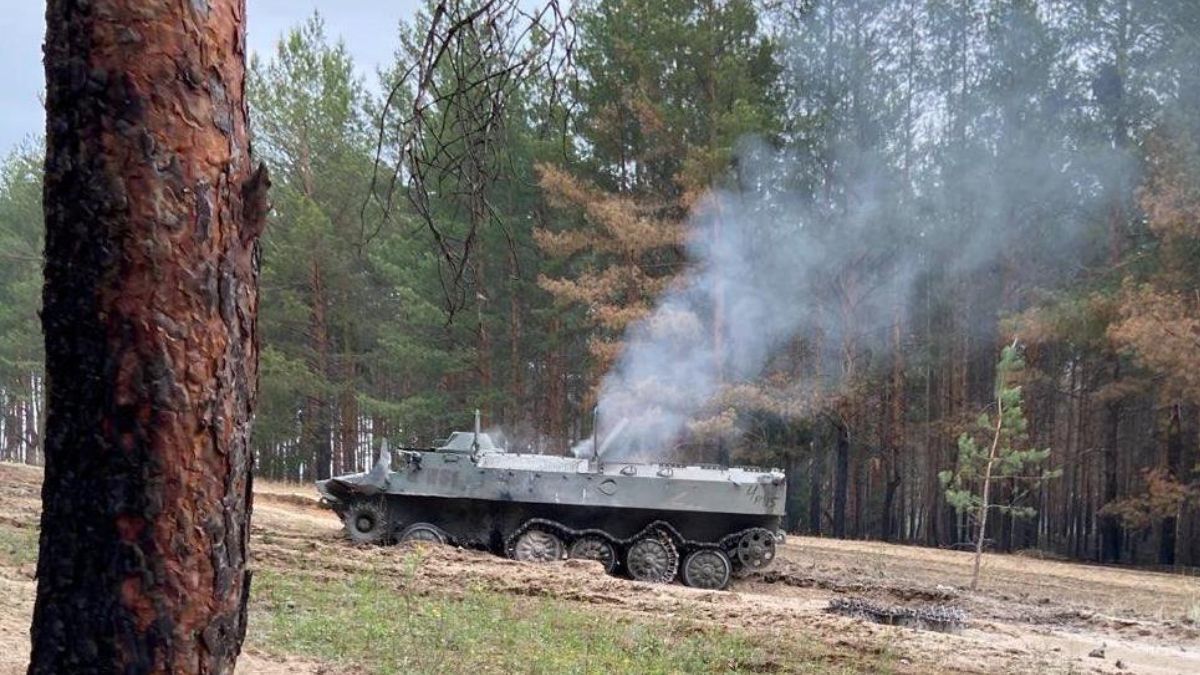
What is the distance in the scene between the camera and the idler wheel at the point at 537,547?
1418 cm

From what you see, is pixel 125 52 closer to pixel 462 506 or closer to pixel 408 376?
pixel 462 506

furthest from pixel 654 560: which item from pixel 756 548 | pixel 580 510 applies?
pixel 756 548

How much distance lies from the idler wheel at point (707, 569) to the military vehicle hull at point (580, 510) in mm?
14

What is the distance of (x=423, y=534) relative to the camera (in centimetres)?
1459

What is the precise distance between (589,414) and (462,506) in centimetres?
1354

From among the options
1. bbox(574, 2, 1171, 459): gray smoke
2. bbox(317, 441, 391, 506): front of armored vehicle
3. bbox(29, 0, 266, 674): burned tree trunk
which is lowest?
bbox(317, 441, 391, 506): front of armored vehicle

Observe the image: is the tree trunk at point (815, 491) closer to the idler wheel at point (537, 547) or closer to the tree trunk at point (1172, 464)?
the tree trunk at point (1172, 464)

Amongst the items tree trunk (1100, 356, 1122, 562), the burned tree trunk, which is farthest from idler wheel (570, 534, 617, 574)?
tree trunk (1100, 356, 1122, 562)

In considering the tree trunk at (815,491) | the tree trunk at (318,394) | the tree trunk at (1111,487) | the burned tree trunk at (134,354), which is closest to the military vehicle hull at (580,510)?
the burned tree trunk at (134,354)

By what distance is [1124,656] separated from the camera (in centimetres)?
1066

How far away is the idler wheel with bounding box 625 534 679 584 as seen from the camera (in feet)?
46.2

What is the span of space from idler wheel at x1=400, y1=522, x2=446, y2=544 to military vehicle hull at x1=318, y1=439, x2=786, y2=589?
2 centimetres

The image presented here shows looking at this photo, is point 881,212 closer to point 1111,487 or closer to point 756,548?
point 1111,487

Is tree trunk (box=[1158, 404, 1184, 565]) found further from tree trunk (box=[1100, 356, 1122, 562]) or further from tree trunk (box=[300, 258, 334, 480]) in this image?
tree trunk (box=[300, 258, 334, 480])
